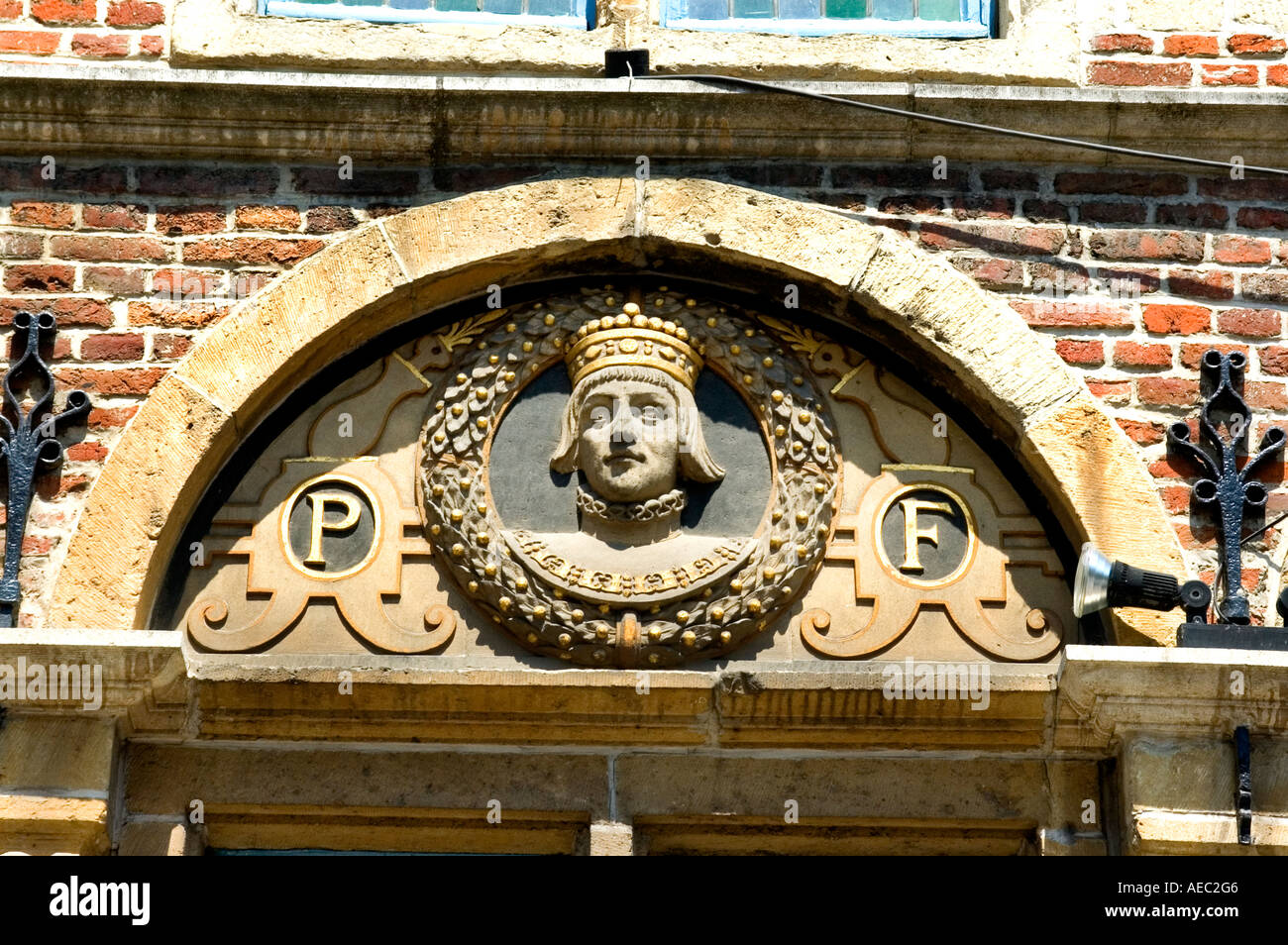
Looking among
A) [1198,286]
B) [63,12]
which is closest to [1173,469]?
[1198,286]

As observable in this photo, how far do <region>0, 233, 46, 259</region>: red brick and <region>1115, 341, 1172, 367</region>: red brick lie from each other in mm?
2998

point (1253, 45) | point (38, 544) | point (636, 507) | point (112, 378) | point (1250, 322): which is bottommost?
point (38, 544)

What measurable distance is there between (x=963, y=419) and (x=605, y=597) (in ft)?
3.77

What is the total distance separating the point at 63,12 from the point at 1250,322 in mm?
3486

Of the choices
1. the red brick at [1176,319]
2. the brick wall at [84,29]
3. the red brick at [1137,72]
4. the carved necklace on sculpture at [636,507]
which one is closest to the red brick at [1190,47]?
the red brick at [1137,72]

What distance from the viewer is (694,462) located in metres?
6.19

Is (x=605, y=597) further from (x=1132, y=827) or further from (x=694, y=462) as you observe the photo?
(x=1132, y=827)

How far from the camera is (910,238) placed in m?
6.38

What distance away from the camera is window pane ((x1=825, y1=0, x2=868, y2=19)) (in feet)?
22.3

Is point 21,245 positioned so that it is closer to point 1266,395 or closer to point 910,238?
point 910,238

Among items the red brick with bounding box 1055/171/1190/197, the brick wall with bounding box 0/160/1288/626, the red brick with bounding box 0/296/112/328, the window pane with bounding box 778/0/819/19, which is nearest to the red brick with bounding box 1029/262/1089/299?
the brick wall with bounding box 0/160/1288/626

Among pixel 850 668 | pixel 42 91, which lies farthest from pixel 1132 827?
pixel 42 91

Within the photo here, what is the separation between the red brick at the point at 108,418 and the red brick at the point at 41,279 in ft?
1.28

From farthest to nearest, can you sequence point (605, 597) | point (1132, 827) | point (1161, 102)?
point (1161, 102) → point (605, 597) → point (1132, 827)
